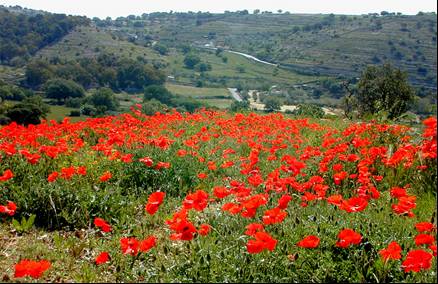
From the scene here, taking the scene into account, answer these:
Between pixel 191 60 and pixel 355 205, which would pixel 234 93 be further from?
pixel 355 205

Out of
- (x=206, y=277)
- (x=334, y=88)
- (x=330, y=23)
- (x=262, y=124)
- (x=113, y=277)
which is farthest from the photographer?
(x=330, y=23)

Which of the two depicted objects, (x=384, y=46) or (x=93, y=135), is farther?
(x=384, y=46)

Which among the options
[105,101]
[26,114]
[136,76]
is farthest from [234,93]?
[26,114]

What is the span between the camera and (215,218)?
15.8ft

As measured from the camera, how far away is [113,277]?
3764 mm

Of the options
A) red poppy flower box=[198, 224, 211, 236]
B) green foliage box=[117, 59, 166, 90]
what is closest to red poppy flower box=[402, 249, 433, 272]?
red poppy flower box=[198, 224, 211, 236]

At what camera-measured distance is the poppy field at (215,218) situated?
3.42 m

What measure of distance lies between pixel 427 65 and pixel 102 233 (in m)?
106

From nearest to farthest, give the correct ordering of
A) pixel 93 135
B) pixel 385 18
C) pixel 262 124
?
pixel 93 135, pixel 262 124, pixel 385 18

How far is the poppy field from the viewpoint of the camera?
342 cm

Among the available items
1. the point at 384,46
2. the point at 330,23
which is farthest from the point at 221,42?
the point at 384,46

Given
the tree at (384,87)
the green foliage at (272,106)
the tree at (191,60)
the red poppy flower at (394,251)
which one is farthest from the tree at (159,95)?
the red poppy flower at (394,251)

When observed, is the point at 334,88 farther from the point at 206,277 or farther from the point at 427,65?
the point at 206,277

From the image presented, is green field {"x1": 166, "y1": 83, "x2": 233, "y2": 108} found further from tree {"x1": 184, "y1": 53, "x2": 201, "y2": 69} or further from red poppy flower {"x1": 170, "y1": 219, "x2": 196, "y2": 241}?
red poppy flower {"x1": 170, "y1": 219, "x2": 196, "y2": 241}
